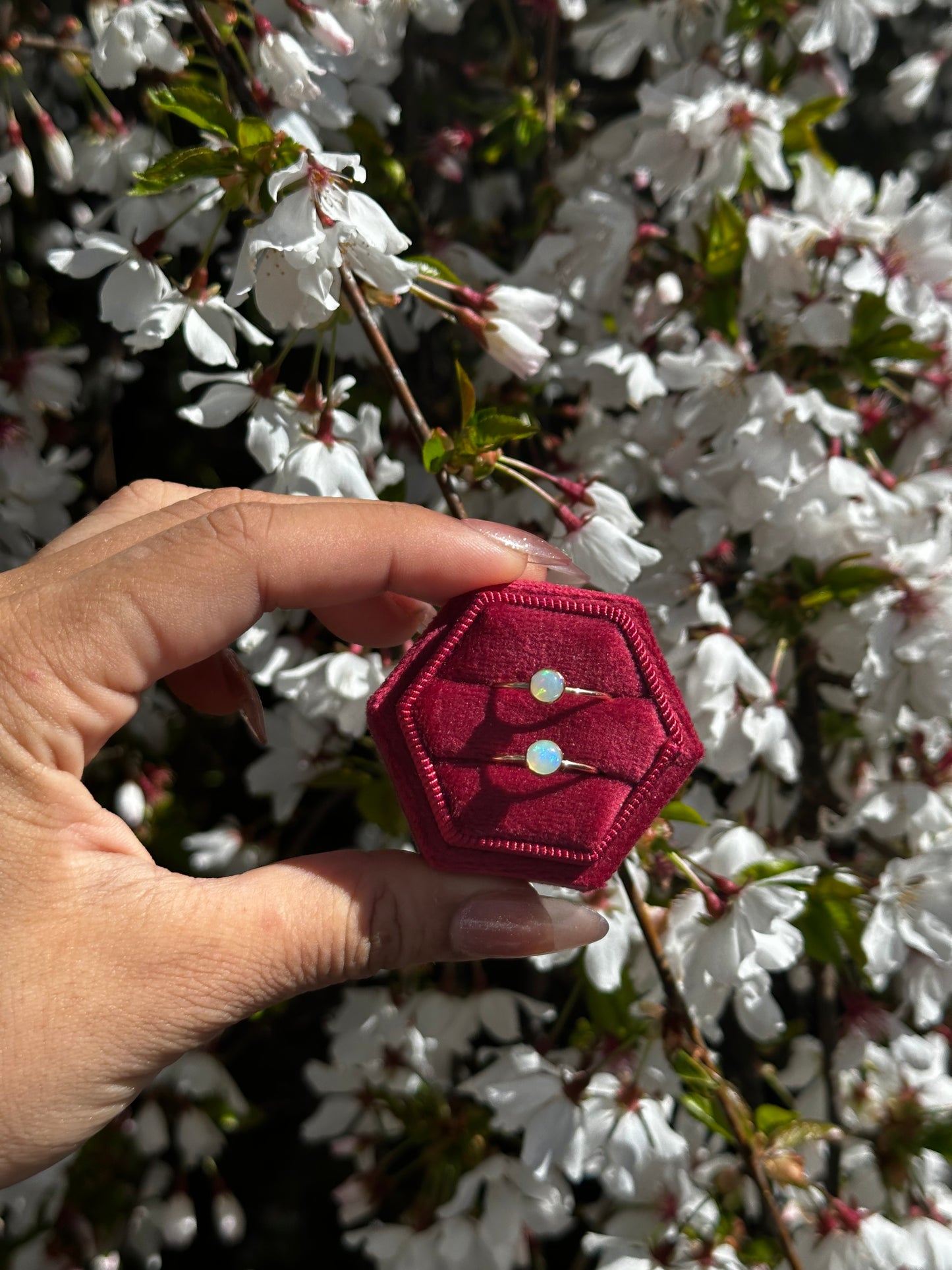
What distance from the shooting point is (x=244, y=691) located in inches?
41.1

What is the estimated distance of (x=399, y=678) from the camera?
800mm

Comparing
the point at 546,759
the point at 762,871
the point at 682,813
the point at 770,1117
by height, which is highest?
the point at 546,759

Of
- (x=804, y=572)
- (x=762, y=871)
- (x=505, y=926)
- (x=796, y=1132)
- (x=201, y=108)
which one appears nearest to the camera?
(x=505, y=926)

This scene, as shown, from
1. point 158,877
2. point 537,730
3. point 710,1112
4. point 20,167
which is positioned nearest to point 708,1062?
point 710,1112

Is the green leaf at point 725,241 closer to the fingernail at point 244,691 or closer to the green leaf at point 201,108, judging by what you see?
the green leaf at point 201,108

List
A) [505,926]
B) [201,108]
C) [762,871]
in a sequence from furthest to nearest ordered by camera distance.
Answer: [762,871] < [201,108] < [505,926]

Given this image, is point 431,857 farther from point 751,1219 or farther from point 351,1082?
point 751,1219

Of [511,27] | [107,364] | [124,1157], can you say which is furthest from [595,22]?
[124,1157]

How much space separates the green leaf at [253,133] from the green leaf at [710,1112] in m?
1.09

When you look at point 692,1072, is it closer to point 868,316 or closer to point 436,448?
point 436,448

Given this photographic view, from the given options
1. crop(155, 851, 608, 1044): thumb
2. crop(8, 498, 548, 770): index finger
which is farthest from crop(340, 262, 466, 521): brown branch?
crop(155, 851, 608, 1044): thumb

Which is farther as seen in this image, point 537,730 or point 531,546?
point 531,546

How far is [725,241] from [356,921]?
98 centimetres

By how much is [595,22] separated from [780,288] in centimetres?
78
